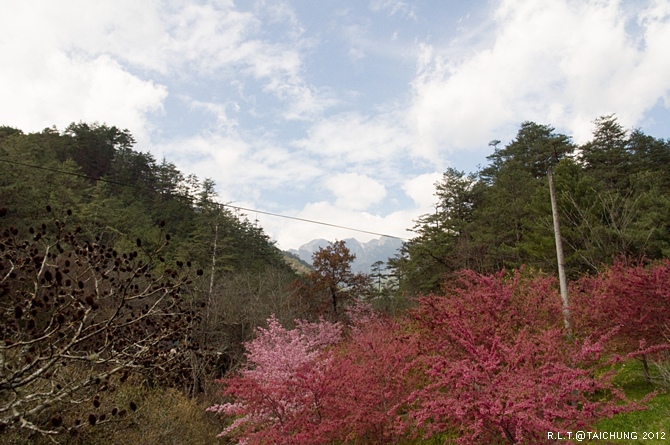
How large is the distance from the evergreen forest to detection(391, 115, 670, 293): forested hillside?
16 centimetres

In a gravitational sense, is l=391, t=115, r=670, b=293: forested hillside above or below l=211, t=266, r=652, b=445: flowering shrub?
Answer: above

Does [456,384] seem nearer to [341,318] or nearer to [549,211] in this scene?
[549,211]

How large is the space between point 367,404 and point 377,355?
95 cm

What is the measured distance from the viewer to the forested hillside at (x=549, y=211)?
1739 centimetres

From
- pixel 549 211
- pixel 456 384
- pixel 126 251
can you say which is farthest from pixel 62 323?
pixel 549 211

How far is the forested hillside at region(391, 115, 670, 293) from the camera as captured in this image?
17391 millimetres

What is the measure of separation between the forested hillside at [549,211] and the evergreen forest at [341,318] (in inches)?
6.1

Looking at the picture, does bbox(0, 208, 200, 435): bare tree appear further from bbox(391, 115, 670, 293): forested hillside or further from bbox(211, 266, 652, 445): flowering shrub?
bbox(391, 115, 670, 293): forested hillside

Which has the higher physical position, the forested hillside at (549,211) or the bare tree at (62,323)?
the forested hillside at (549,211)

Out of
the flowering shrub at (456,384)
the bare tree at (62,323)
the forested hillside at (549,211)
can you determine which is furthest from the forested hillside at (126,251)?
the forested hillside at (549,211)

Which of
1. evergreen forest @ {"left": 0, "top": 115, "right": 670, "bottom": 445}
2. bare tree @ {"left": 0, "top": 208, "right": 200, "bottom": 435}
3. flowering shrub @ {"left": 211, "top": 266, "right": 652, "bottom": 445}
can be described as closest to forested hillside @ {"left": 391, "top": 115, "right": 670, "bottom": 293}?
evergreen forest @ {"left": 0, "top": 115, "right": 670, "bottom": 445}

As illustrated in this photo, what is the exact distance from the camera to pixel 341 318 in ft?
87.6

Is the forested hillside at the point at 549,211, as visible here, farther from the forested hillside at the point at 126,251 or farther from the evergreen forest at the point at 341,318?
the forested hillside at the point at 126,251

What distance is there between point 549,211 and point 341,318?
14801 millimetres
